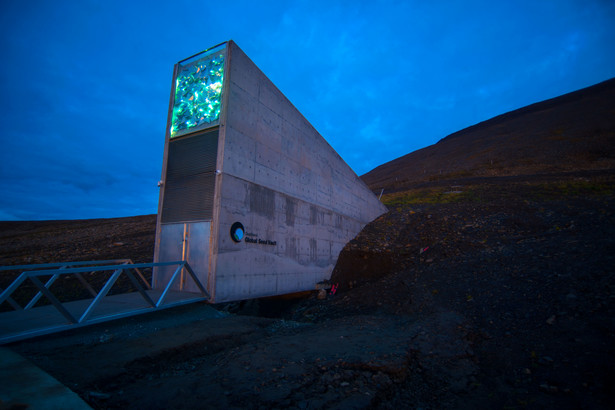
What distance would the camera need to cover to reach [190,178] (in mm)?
7832

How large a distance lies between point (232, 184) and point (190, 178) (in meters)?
1.21

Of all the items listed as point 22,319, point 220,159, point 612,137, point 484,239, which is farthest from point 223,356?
point 612,137

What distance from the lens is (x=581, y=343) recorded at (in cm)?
438

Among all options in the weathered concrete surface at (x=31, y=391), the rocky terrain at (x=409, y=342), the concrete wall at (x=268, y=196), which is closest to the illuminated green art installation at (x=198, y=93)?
the concrete wall at (x=268, y=196)

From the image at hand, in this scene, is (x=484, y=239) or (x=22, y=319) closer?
(x=22, y=319)

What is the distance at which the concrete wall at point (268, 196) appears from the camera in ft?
24.8

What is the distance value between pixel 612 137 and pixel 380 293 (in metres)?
41.2

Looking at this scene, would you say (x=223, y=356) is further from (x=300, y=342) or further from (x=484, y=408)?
(x=484, y=408)

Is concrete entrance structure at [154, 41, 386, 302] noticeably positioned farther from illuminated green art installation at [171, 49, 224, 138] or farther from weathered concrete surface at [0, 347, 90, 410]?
weathered concrete surface at [0, 347, 90, 410]

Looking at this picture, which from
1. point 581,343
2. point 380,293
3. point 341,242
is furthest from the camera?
point 341,242

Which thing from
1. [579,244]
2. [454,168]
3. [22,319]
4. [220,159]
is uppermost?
[454,168]

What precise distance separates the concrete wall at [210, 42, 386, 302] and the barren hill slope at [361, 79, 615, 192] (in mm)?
21893

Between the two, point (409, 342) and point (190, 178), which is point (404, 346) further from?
point (190, 178)

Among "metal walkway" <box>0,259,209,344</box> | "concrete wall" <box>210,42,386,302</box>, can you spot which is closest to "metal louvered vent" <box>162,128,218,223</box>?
"concrete wall" <box>210,42,386,302</box>
